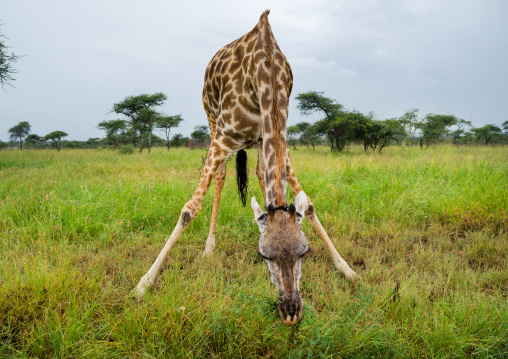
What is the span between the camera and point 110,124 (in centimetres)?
2977

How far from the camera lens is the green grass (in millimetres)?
A: 1948

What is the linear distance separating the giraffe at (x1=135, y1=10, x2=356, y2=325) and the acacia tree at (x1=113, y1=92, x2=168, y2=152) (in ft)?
74.3

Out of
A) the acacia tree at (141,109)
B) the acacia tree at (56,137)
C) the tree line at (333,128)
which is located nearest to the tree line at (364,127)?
the tree line at (333,128)

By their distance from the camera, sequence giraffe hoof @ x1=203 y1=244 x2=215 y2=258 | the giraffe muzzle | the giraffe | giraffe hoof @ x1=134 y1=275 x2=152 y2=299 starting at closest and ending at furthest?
the giraffe muzzle
the giraffe
giraffe hoof @ x1=134 y1=275 x2=152 y2=299
giraffe hoof @ x1=203 y1=244 x2=215 y2=258

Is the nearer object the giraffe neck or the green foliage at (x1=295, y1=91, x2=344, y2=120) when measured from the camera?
the giraffe neck

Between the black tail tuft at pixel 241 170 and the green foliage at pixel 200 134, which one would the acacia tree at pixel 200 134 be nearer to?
the green foliage at pixel 200 134

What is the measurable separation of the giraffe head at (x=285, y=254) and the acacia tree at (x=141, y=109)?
79.9 ft

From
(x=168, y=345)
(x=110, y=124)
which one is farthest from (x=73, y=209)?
(x=110, y=124)

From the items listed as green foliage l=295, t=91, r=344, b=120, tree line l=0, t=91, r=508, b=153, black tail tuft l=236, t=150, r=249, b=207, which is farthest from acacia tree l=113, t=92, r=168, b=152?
black tail tuft l=236, t=150, r=249, b=207

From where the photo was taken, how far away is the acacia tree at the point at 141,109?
24812 mm

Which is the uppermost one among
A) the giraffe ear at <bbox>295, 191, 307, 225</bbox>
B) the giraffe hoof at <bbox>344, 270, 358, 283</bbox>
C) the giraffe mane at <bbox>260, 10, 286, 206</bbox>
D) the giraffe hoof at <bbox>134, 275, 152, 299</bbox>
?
the giraffe mane at <bbox>260, 10, 286, 206</bbox>

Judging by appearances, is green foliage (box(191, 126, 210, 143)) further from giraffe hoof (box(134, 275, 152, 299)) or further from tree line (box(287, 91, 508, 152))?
giraffe hoof (box(134, 275, 152, 299))

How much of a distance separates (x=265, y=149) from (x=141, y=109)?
81.4 ft

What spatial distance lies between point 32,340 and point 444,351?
8.80 ft
